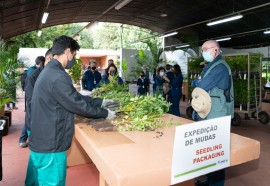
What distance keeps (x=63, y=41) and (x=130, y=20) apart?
17.0 m

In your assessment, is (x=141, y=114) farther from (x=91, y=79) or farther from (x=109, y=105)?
(x=91, y=79)

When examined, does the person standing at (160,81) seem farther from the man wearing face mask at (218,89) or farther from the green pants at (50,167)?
the green pants at (50,167)

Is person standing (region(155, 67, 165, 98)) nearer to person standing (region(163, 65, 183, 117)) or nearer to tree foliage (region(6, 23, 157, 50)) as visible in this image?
person standing (region(163, 65, 183, 117))

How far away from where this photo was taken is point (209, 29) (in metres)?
17.6

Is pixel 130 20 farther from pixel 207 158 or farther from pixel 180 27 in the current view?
pixel 207 158

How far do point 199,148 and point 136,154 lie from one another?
41cm

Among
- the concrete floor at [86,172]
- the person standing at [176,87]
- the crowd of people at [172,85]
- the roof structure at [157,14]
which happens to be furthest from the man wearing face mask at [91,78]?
the roof structure at [157,14]

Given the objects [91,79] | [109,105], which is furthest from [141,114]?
[91,79]

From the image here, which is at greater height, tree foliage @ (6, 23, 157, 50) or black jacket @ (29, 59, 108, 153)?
tree foliage @ (6, 23, 157, 50)

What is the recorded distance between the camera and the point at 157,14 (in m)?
16.5

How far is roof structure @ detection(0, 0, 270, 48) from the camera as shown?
12.6 m

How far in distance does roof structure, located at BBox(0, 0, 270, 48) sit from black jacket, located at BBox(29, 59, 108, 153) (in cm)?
931

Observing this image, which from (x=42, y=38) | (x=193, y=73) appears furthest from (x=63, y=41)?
(x=42, y=38)

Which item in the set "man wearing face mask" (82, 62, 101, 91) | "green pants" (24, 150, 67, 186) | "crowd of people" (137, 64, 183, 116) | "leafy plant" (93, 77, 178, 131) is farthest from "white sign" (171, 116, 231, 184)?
"man wearing face mask" (82, 62, 101, 91)
